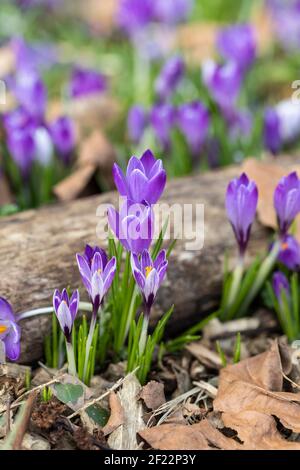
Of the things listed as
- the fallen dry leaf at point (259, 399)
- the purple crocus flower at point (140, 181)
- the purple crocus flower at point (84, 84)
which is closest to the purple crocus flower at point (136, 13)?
the purple crocus flower at point (84, 84)

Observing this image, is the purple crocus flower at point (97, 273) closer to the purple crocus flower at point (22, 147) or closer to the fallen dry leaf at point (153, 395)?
the fallen dry leaf at point (153, 395)

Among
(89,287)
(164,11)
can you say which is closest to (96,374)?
(89,287)

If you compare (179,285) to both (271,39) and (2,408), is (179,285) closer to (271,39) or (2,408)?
(2,408)

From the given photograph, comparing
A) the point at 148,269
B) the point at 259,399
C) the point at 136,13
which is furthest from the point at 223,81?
the point at 259,399

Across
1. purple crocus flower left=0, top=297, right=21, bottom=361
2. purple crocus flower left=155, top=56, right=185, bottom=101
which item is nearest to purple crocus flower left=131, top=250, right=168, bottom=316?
purple crocus flower left=0, top=297, right=21, bottom=361

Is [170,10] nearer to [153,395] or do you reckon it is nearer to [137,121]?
[137,121]

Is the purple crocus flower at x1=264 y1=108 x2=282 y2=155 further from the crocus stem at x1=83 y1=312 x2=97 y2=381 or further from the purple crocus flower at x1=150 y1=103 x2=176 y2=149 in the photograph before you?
the crocus stem at x1=83 y1=312 x2=97 y2=381
